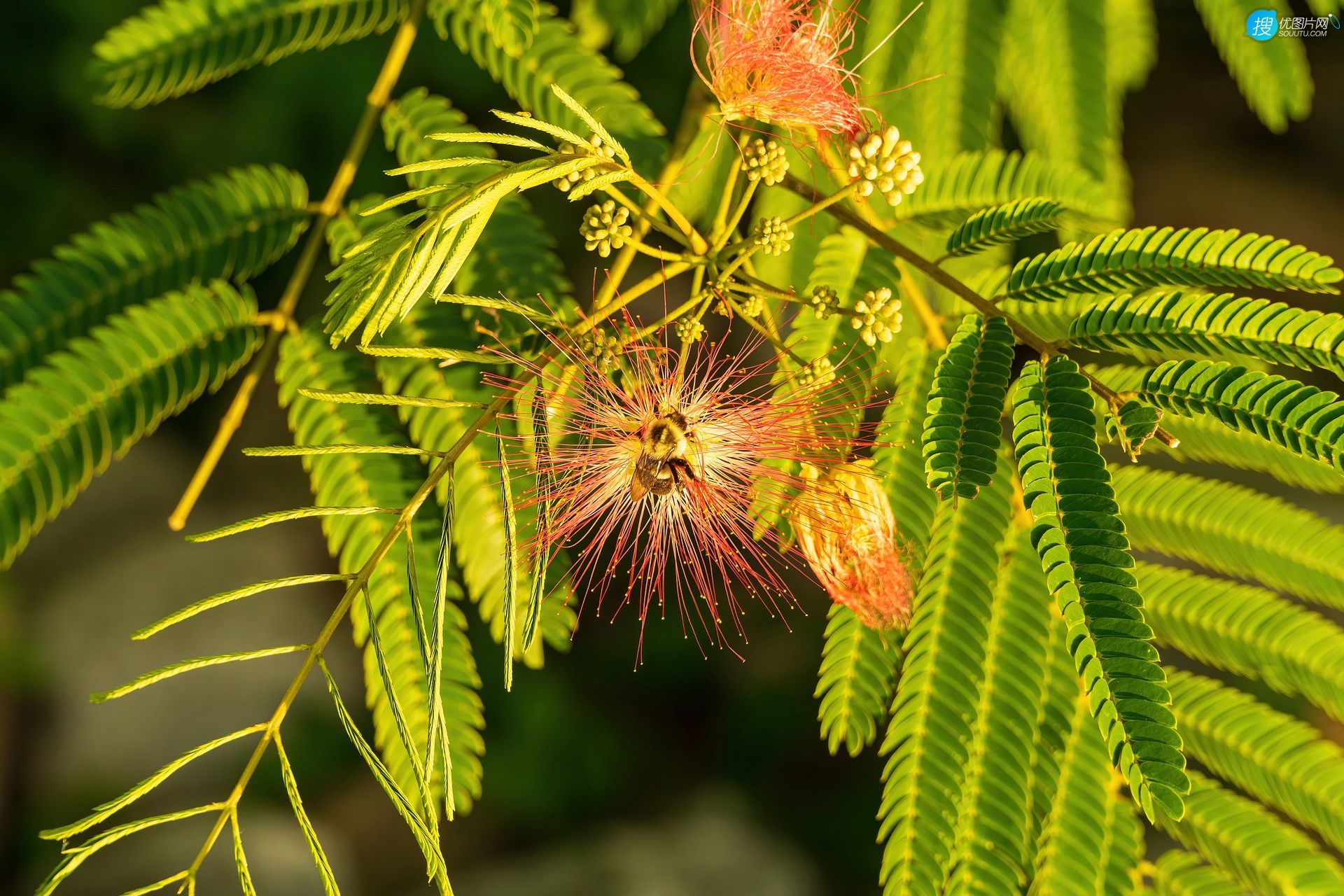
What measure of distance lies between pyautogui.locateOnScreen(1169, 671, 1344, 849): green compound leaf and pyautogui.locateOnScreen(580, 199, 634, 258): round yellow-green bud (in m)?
1.14

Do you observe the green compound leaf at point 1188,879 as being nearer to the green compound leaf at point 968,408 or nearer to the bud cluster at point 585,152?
the green compound leaf at point 968,408

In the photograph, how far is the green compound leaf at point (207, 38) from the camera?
1.49 meters

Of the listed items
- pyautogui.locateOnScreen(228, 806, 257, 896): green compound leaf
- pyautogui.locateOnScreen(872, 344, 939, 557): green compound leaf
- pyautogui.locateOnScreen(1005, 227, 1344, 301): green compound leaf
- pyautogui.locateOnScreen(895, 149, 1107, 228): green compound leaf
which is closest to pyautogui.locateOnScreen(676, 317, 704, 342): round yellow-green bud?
pyautogui.locateOnScreen(872, 344, 939, 557): green compound leaf

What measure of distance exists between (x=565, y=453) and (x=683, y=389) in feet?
0.62

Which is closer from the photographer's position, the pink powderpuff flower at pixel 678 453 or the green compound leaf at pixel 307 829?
the green compound leaf at pixel 307 829

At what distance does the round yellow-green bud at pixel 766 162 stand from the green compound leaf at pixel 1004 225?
353 millimetres

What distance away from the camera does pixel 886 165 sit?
112 cm

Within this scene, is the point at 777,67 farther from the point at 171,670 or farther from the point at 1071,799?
the point at 1071,799

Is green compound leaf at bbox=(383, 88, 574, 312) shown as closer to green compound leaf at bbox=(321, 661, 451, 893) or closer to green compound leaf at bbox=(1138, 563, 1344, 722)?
green compound leaf at bbox=(321, 661, 451, 893)

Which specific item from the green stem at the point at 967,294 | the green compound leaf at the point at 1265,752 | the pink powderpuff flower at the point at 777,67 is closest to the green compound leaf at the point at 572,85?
the pink powderpuff flower at the point at 777,67

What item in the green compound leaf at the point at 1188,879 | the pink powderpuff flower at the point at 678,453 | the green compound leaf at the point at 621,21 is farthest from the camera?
the green compound leaf at the point at 621,21

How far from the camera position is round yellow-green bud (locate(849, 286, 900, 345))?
115cm

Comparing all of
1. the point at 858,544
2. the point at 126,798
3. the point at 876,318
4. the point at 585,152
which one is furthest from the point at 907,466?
the point at 126,798

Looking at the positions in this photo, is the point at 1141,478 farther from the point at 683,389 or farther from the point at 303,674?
the point at 303,674
